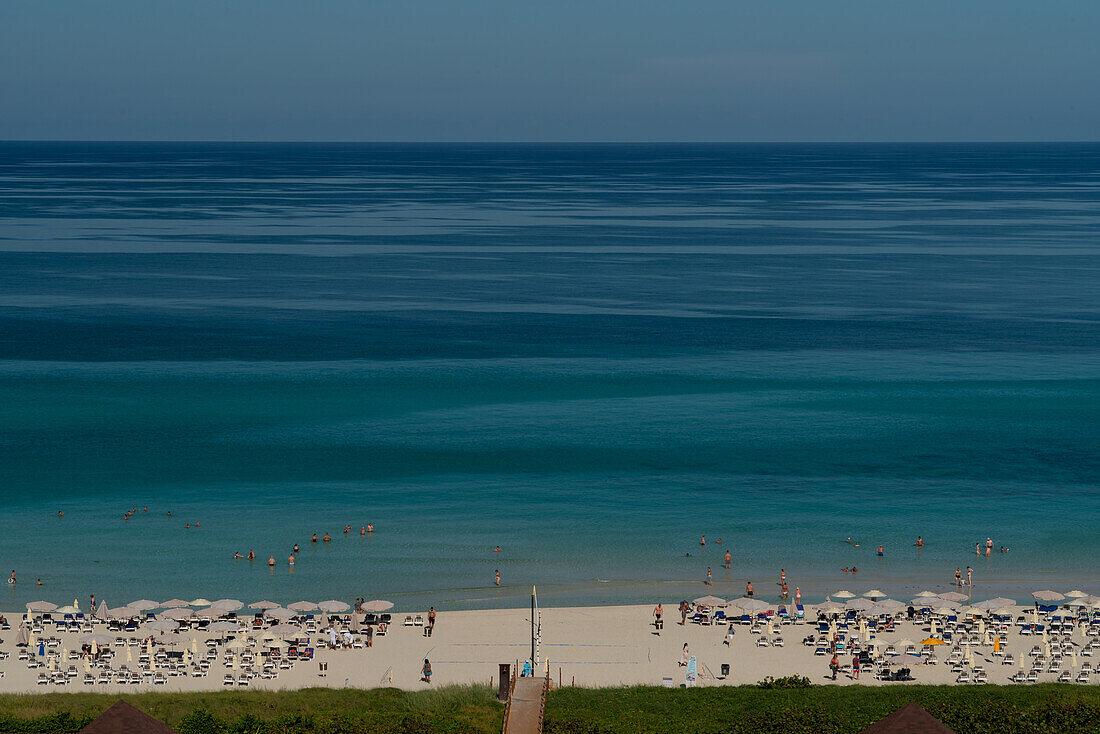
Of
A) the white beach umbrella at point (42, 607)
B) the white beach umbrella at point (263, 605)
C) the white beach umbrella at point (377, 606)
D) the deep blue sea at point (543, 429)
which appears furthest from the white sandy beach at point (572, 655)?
the deep blue sea at point (543, 429)

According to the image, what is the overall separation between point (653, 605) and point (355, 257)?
361 feet

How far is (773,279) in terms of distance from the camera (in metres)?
140

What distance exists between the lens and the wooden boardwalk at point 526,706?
117ft

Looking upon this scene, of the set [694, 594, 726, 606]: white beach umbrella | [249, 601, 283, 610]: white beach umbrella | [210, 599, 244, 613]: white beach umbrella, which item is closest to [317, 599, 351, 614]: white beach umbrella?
[249, 601, 283, 610]: white beach umbrella

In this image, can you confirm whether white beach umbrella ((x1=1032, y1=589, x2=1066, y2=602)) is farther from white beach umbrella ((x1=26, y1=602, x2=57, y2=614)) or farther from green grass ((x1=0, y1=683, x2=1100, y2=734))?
white beach umbrella ((x1=26, y1=602, x2=57, y2=614))

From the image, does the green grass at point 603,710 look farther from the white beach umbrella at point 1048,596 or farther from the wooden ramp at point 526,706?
the white beach umbrella at point 1048,596

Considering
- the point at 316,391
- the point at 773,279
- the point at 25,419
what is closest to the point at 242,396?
the point at 316,391

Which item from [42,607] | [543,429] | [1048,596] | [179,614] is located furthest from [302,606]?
[543,429]

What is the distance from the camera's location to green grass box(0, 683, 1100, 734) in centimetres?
3491

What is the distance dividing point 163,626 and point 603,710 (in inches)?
706

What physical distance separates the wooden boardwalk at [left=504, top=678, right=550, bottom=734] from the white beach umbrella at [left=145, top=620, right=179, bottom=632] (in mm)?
14254

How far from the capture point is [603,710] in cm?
3731

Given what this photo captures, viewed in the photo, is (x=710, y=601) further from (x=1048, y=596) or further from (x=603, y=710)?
(x=603, y=710)

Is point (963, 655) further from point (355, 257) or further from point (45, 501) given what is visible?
point (355, 257)
